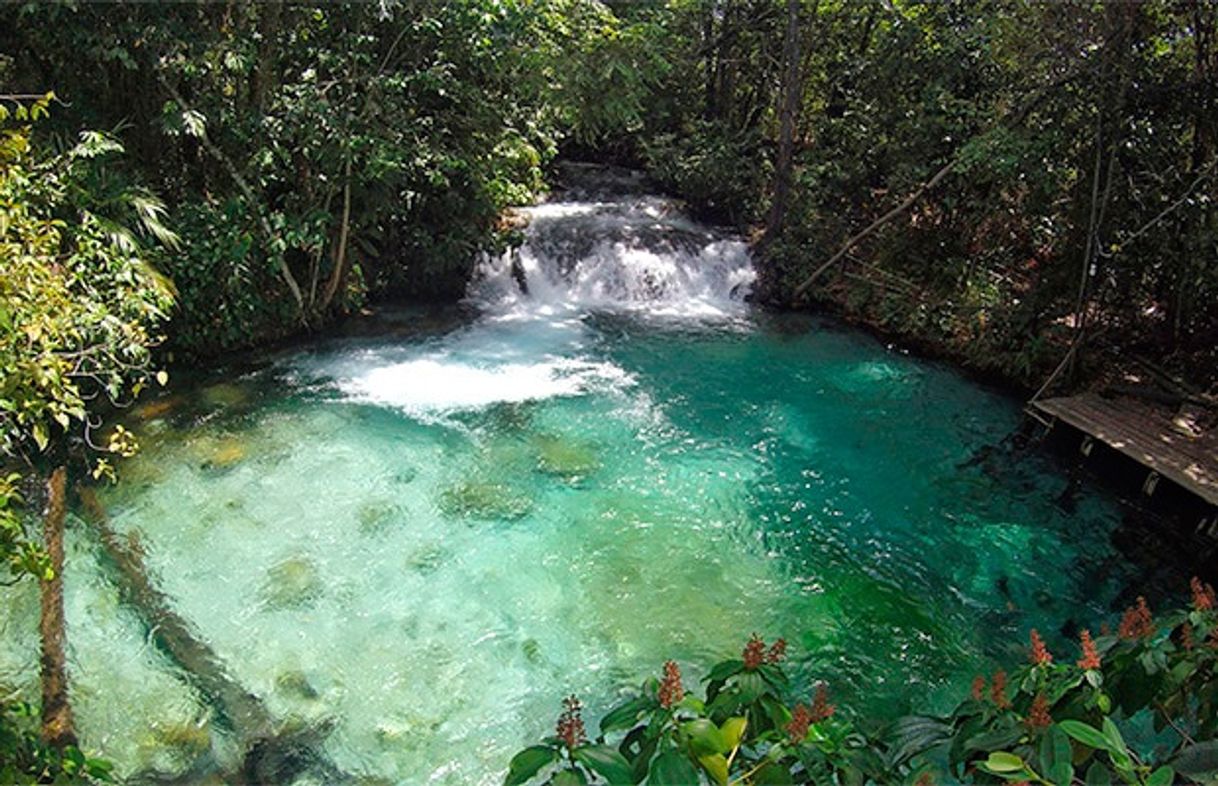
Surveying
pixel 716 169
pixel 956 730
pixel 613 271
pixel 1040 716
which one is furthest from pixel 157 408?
pixel 716 169

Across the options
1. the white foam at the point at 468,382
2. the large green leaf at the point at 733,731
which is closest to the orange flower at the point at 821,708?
the large green leaf at the point at 733,731

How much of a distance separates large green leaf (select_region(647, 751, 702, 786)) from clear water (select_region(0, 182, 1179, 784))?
322 centimetres

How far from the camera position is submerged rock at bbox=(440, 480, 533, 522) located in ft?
21.6

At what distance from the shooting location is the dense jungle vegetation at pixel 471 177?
654cm

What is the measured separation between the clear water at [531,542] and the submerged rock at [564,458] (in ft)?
0.13

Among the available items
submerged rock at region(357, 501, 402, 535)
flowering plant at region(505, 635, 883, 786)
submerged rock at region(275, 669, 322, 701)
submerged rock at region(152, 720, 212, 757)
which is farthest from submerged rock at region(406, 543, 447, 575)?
flowering plant at region(505, 635, 883, 786)

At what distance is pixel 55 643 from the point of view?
4.80 m


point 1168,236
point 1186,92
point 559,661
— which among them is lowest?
point 559,661

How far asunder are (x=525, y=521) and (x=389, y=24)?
6.28 m

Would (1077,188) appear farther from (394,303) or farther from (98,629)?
(98,629)

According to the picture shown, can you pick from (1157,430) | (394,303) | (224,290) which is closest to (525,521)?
(224,290)

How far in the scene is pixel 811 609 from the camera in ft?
18.8

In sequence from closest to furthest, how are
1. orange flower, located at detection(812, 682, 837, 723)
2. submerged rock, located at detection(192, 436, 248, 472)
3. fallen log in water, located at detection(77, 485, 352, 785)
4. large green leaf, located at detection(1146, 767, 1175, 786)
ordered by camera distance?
large green leaf, located at detection(1146, 767, 1175, 786)
orange flower, located at detection(812, 682, 837, 723)
fallen log in water, located at detection(77, 485, 352, 785)
submerged rock, located at detection(192, 436, 248, 472)

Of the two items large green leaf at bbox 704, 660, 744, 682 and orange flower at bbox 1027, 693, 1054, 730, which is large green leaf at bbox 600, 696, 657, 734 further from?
orange flower at bbox 1027, 693, 1054, 730
